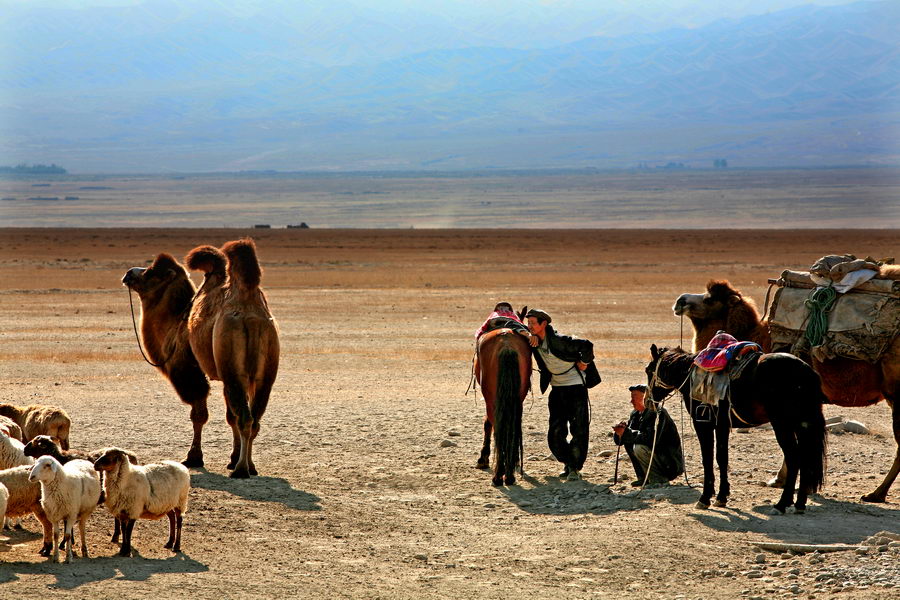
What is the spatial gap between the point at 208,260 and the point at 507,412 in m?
3.73

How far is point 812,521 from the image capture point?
29.4 feet

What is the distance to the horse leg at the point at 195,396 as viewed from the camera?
1126 centimetres

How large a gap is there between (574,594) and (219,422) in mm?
7254

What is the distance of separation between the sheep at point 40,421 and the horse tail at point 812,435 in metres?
6.11

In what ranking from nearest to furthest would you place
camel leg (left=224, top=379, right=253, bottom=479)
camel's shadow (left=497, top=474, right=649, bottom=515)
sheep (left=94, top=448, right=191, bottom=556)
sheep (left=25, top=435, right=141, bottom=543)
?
1. sheep (left=94, top=448, right=191, bottom=556)
2. sheep (left=25, top=435, right=141, bottom=543)
3. camel's shadow (left=497, top=474, right=649, bottom=515)
4. camel leg (left=224, top=379, right=253, bottom=479)

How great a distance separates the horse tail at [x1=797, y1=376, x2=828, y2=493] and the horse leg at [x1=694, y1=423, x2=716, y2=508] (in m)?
0.71

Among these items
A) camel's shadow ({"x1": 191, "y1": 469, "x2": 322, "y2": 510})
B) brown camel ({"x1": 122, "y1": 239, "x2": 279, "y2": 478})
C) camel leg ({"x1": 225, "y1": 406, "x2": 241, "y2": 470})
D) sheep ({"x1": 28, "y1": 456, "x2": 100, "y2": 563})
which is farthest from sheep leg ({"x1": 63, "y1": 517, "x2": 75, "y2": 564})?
camel leg ({"x1": 225, "y1": 406, "x2": 241, "y2": 470})

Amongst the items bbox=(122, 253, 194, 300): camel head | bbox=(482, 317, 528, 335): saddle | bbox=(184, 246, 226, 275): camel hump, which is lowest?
bbox=(482, 317, 528, 335): saddle

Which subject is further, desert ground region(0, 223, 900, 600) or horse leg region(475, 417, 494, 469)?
horse leg region(475, 417, 494, 469)

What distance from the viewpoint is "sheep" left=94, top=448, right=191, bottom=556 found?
779cm

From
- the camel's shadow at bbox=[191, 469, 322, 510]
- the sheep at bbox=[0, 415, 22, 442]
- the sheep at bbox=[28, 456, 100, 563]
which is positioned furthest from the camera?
the camel's shadow at bbox=[191, 469, 322, 510]

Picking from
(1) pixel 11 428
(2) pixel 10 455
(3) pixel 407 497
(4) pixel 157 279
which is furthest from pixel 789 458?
(4) pixel 157 279

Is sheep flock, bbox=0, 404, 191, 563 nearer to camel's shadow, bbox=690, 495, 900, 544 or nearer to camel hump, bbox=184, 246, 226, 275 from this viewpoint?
camel hump, bbox=184, 246, 226, 275

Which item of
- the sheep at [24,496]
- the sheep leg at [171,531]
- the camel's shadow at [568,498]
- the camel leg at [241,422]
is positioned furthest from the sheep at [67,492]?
the camel's shadow at [568,498]
